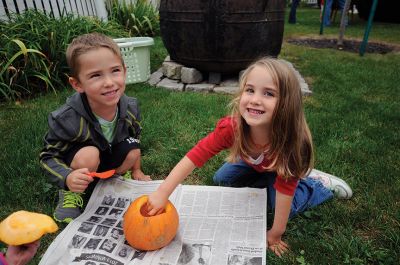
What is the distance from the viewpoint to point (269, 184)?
5.75 feet

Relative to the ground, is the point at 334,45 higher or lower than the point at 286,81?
lower

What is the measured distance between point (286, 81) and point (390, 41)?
20.5 feet

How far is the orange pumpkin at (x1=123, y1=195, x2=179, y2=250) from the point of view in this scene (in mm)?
1324

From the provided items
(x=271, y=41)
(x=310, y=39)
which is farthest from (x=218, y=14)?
(x=310, y=39)

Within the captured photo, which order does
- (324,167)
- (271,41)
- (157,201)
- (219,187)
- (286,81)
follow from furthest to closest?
(271,41) → (324,167) → (219,187) → (157,201) → (286,81)

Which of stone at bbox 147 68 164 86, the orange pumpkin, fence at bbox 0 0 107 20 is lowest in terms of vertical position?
stone at bbox 147 68 164 86

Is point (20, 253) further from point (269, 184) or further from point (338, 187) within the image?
point (338, 187)

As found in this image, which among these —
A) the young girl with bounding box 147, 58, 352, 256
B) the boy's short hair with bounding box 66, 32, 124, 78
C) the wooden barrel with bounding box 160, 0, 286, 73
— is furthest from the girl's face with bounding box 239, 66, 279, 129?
the wooden barrel with bounding box 160, 0, 286, 73

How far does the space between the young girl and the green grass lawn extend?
0.20 meters

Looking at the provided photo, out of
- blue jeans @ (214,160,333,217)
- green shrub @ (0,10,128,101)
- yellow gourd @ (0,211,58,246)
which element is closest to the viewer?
yellow gourd @ (0,211,58,246)

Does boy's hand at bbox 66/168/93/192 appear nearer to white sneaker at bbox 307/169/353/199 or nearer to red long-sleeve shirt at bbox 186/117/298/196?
red long-sleeve shirt at bbox 186/117/298/196

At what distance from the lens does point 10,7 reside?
12.6ft

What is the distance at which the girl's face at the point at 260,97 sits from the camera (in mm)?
1266

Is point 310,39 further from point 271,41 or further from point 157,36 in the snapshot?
point 271,41
